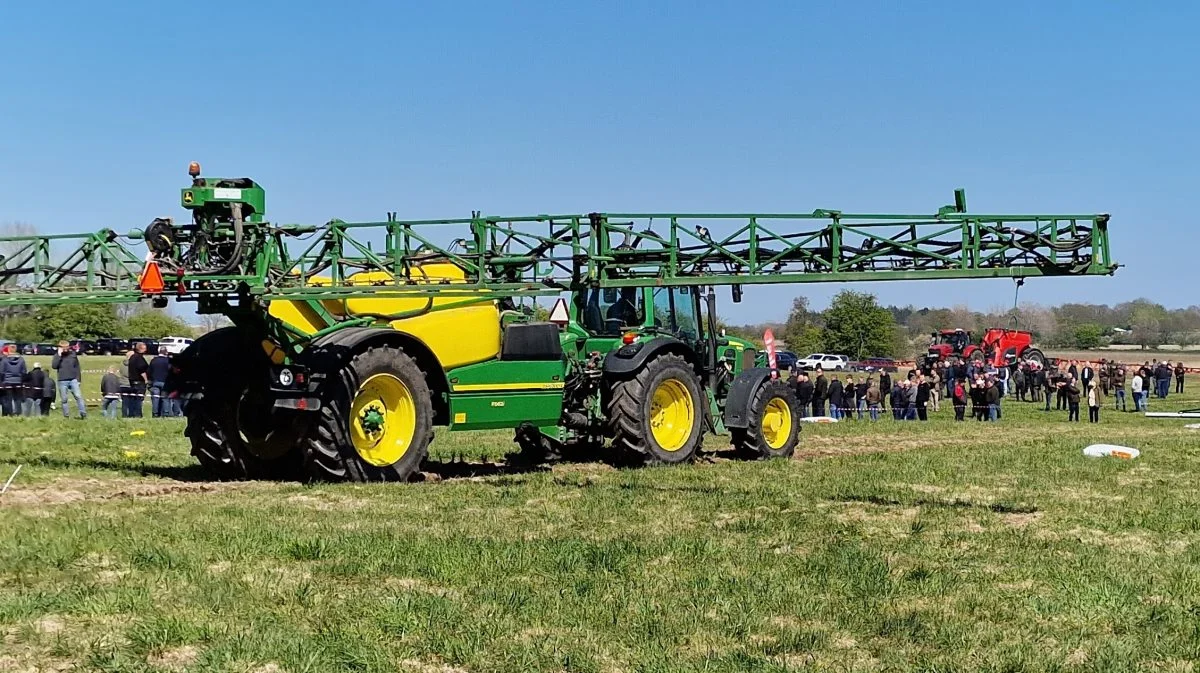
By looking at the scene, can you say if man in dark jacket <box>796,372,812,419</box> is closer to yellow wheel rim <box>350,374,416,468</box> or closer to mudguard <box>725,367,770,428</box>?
mudguard <box>725,367,770,428</box>

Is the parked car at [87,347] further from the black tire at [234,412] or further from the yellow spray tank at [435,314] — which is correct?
the yellow spray tank at [435,314]

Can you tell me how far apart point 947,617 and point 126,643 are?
4.32m

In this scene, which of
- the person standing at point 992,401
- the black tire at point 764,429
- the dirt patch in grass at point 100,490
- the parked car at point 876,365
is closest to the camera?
the dirt patch in grass at point 100,490

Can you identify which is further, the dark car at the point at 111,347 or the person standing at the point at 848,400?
the dark car at the point at 111,347

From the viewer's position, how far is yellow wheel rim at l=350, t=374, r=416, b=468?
527 inches

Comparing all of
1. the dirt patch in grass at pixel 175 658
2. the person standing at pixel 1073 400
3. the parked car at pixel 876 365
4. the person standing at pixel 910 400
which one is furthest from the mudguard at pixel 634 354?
the parked car at pixel 876 365

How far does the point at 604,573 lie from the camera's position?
8.23 m

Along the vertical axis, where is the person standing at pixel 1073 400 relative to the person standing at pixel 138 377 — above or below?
below

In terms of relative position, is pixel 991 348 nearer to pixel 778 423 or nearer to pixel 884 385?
pixel 884 385

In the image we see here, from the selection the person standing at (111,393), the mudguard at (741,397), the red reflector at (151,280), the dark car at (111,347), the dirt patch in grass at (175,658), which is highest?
the dark car at (111,347)

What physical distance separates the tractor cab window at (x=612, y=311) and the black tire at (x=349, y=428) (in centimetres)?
353

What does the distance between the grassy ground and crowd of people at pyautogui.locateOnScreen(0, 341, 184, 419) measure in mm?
13238

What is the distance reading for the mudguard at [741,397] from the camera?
16.8 metres

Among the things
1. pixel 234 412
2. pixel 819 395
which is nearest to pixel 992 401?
pixel 819 395
